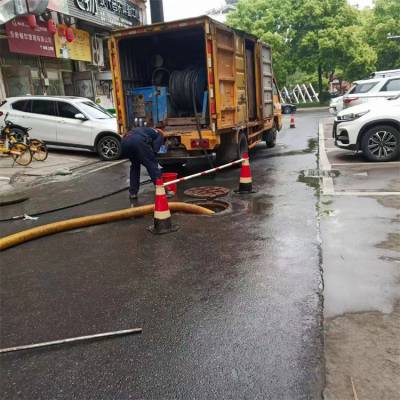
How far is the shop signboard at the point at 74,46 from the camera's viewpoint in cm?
1798

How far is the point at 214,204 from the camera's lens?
7277 millimetres

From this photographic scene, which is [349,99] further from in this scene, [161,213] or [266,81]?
[161,213]

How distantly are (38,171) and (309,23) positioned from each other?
3415 cm

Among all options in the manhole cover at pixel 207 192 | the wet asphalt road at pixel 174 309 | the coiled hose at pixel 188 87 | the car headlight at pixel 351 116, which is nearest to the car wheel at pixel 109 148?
the coiled hose at pixel 188 87

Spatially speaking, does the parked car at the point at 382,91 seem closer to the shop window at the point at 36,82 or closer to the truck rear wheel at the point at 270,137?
the truck rear wheel at the point at 270,137

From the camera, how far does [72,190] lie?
30.3 ft

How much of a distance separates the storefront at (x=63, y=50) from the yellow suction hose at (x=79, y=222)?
11385 millimetres

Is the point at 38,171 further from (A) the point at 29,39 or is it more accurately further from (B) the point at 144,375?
(B) the point at 144,375

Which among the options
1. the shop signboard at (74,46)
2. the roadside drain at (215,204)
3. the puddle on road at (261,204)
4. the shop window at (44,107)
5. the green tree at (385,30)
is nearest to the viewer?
the puddle on road at (261,204)

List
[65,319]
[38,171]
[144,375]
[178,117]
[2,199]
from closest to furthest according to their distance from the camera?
[144,375] < [65,319] < [2,199] < [178,117] < [38,171]

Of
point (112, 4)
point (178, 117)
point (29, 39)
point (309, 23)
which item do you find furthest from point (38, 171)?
point (309, 23)

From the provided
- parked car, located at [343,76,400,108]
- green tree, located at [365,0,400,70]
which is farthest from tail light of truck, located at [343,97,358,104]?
green tree, located at [365,0,400,70]

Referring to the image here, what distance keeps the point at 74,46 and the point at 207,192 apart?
1407cm

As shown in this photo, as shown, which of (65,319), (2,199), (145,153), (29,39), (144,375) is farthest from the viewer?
(29,39)
